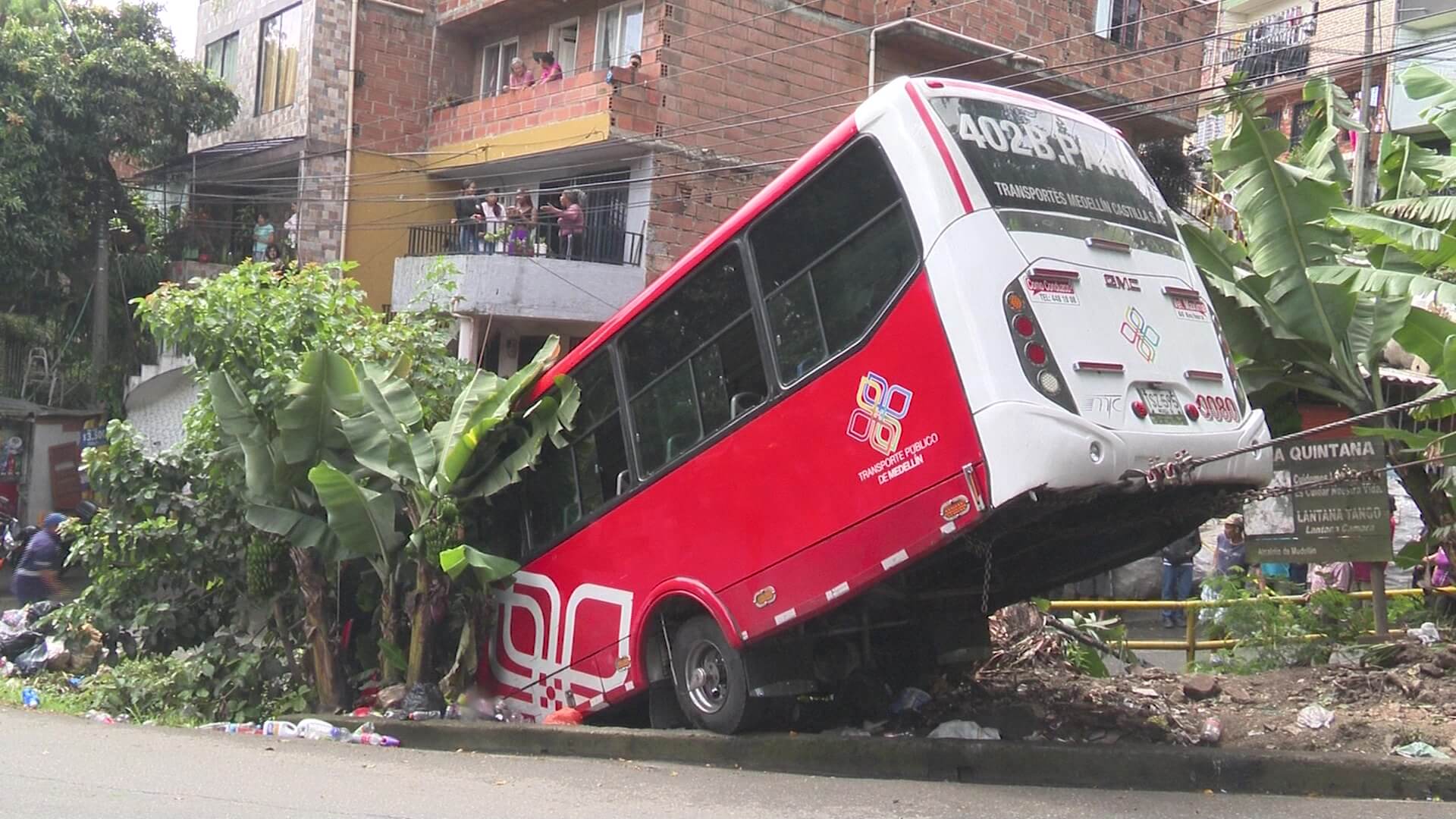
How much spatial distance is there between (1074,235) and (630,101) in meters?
13.7

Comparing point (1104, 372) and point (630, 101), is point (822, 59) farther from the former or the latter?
point (1104, 372)

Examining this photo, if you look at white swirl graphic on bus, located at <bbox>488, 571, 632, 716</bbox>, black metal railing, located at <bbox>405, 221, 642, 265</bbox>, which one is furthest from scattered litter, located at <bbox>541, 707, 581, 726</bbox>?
black metal railing, located at <bbox>405, 221, 642, 265</bbox>

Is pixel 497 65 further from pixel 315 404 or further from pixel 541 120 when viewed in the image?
pixel 315 404

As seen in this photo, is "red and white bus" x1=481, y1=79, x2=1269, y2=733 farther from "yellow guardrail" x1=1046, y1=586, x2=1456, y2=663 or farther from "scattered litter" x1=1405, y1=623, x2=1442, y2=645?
"scattered litter" x1=1405, y1=623, x2=1442, y2=645

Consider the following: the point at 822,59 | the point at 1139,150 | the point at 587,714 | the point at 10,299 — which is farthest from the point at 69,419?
the point at 1139,150

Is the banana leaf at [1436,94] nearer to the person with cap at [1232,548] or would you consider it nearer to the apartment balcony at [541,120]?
the person with cap at [1232,548]

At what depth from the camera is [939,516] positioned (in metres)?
6.43

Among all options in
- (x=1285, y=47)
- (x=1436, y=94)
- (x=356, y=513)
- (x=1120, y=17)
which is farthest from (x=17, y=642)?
(x=1285, y=47)

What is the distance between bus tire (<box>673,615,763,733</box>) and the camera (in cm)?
784

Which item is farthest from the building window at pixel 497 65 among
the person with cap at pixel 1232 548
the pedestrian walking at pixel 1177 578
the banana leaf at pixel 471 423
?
the banana leaf at pixel 471 423

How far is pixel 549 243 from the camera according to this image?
2088 cm

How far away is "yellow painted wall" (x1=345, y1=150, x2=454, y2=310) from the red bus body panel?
14931 millimetres

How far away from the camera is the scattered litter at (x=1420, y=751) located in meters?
6.99

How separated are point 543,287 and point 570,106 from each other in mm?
2918
